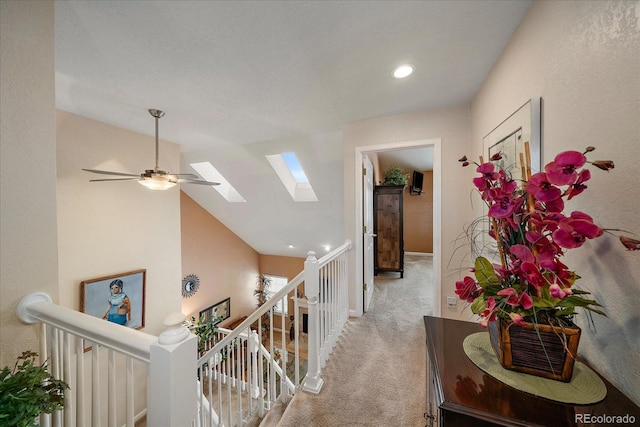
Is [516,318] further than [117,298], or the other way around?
[117,298]

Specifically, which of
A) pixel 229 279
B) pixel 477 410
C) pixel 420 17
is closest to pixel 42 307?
pixel 477 410

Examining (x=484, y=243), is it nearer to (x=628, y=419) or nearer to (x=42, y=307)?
(x=628, y=419)

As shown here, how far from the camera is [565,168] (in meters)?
0.58

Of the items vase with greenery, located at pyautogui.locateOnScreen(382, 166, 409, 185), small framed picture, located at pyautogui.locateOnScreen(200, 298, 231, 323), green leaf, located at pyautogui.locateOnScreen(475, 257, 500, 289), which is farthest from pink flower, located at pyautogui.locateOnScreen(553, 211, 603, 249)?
small framed picture, located at pyautogui.locateOnScreen(200, 298, 231, 323)

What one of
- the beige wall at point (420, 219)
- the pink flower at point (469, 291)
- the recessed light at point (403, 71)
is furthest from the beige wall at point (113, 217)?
the beige wall at point (420, 219)

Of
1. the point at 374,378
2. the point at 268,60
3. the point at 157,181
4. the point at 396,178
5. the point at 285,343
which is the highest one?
the point at 268,60

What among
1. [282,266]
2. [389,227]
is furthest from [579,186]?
[282,266]

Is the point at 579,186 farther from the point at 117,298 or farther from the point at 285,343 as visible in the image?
the point at 117,298

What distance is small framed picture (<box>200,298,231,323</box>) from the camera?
5.37m

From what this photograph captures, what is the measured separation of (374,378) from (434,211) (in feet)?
5.37

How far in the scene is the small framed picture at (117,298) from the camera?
253 centimetres

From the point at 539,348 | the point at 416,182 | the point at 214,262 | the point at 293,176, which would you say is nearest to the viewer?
the point at 539,348

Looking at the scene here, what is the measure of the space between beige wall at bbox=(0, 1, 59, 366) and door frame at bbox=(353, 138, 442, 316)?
7.48 feet

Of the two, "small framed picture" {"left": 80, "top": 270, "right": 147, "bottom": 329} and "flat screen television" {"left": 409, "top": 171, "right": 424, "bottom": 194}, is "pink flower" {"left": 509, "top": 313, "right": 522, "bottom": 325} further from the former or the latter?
"flat screen television" {"left": 409, "top": 171, "right": 424, "bottom": 194}
